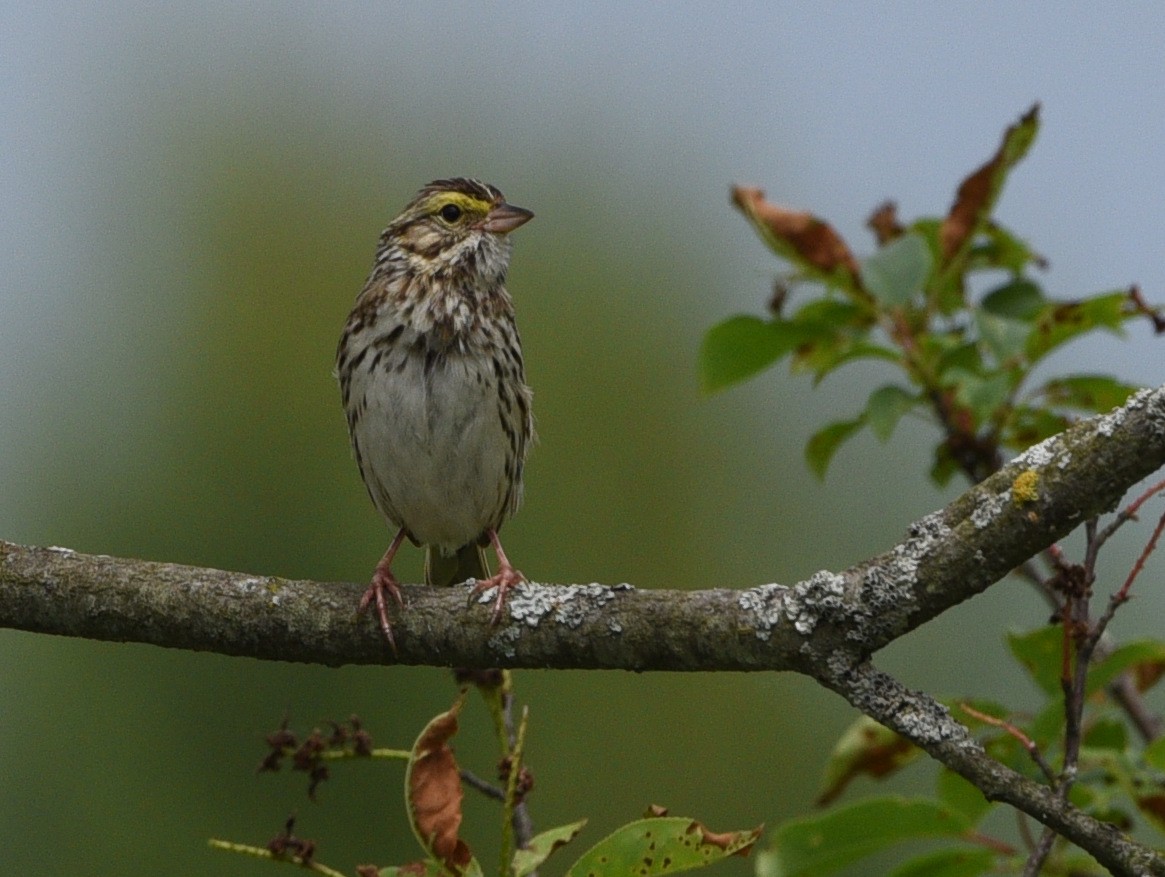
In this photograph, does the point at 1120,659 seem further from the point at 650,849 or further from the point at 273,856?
the point at 273,856

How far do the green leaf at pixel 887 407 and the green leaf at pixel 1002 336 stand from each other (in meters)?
0.25

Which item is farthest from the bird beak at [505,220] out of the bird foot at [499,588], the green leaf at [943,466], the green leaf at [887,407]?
the bird foot at [499,588]

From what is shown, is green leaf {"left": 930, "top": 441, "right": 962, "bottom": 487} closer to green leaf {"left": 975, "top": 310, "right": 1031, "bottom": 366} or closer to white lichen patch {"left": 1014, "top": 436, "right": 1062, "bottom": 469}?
green leaf {"left": 975, "top": 310, "right": 1031, "bottom": 366}

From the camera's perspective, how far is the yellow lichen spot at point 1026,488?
8.98 ft

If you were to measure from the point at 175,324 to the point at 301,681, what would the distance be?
4054 mm

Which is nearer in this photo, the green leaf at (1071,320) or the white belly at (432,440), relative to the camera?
the green leaf at (1071,320)

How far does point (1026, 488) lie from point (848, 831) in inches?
52.9

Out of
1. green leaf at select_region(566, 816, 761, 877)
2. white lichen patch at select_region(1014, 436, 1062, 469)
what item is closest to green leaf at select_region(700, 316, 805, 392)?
white lichen patch at select_region(1014, 436, 1062, 469)

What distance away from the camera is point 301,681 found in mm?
10766

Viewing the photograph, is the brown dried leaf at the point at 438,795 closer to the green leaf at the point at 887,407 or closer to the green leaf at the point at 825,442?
the green leaf at the point at 887,407

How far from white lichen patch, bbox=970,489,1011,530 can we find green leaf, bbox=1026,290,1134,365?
1664 millimetres

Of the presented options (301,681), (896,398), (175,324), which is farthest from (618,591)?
(175,324)

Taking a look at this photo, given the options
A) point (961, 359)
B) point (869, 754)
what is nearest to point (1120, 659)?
point (869, 754)

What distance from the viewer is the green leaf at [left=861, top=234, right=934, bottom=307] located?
14.7 ft
